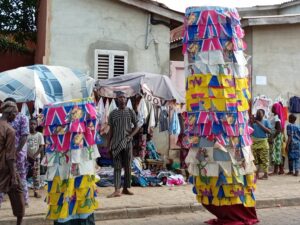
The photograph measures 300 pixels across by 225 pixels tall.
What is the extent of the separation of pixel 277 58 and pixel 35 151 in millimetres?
7149

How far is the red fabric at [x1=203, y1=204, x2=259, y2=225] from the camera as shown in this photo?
661 centimetres

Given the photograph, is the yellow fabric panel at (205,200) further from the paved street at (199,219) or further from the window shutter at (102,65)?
the window shutter at (102,65)

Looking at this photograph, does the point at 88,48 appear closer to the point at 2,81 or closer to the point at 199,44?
the point at 2,81

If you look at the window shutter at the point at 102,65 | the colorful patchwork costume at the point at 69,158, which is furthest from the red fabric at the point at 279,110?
the colorful patchwork costume at the point at 69,158

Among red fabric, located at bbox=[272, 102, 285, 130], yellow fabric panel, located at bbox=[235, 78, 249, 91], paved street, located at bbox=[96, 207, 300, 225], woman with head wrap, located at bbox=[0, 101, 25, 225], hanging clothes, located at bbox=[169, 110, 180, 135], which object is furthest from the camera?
red fabric, located at bbox=[272, 102, 285, 130]

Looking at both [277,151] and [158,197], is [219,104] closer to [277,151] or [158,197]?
[158,197]

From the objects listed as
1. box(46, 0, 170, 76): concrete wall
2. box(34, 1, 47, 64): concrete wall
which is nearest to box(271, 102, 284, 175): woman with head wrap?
box(46, 0, 170, 76): concrete wall

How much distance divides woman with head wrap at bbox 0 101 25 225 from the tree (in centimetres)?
1181

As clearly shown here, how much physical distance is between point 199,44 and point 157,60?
5.29 metres

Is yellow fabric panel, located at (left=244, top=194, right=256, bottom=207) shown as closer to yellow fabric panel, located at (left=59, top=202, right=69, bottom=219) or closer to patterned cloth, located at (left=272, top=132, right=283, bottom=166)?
yellow fabric panel, located at (left=59, top=202, right=69, bottom=219)

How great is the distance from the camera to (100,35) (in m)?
11.5

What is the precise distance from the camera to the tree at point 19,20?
18.1 m

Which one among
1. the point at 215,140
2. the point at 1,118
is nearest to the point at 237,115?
the point at 215,140

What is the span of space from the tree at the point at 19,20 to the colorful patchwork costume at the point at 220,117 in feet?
40.1
